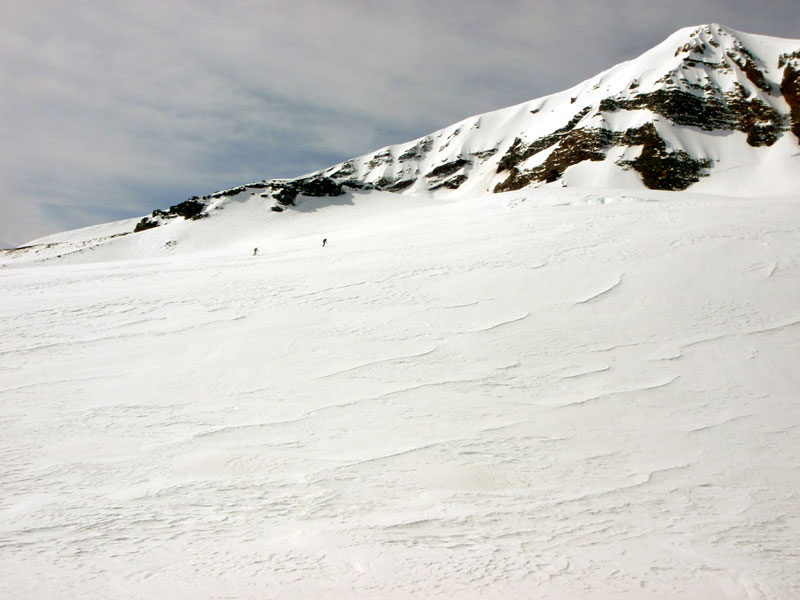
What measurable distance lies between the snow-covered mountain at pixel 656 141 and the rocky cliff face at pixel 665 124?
225 mm

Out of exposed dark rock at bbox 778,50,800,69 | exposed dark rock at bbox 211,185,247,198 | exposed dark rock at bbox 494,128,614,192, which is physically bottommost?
exposed dark rock at bbox 211,185,247,198

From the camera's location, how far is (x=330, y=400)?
7289 millimetres

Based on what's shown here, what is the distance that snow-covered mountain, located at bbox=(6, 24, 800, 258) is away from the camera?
54.3 m

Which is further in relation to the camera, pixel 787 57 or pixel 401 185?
pixel 401 185

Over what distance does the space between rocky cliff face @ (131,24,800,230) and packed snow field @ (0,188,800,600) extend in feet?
142

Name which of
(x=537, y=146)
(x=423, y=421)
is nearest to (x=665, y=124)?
(x=537, y=146)

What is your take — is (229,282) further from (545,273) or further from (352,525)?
(352,525)

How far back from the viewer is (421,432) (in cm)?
A: 645

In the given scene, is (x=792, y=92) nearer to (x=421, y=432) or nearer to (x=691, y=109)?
(x=691, y=109)

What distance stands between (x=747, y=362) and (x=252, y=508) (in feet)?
26.8

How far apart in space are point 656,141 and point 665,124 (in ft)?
22.2

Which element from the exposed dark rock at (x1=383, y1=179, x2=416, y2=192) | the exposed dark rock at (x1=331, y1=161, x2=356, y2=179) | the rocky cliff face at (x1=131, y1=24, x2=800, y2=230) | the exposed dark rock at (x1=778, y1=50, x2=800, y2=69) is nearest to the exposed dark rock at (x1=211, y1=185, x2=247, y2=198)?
the rocky cliff face at (x1=131, y1=24, x2=800, y2=230)

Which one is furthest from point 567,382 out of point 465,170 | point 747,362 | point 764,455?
point 465,170

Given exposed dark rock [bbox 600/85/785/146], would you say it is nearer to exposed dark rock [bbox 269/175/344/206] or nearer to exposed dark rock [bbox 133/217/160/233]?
exposed dark rock [bbox 269/175/344/206]
